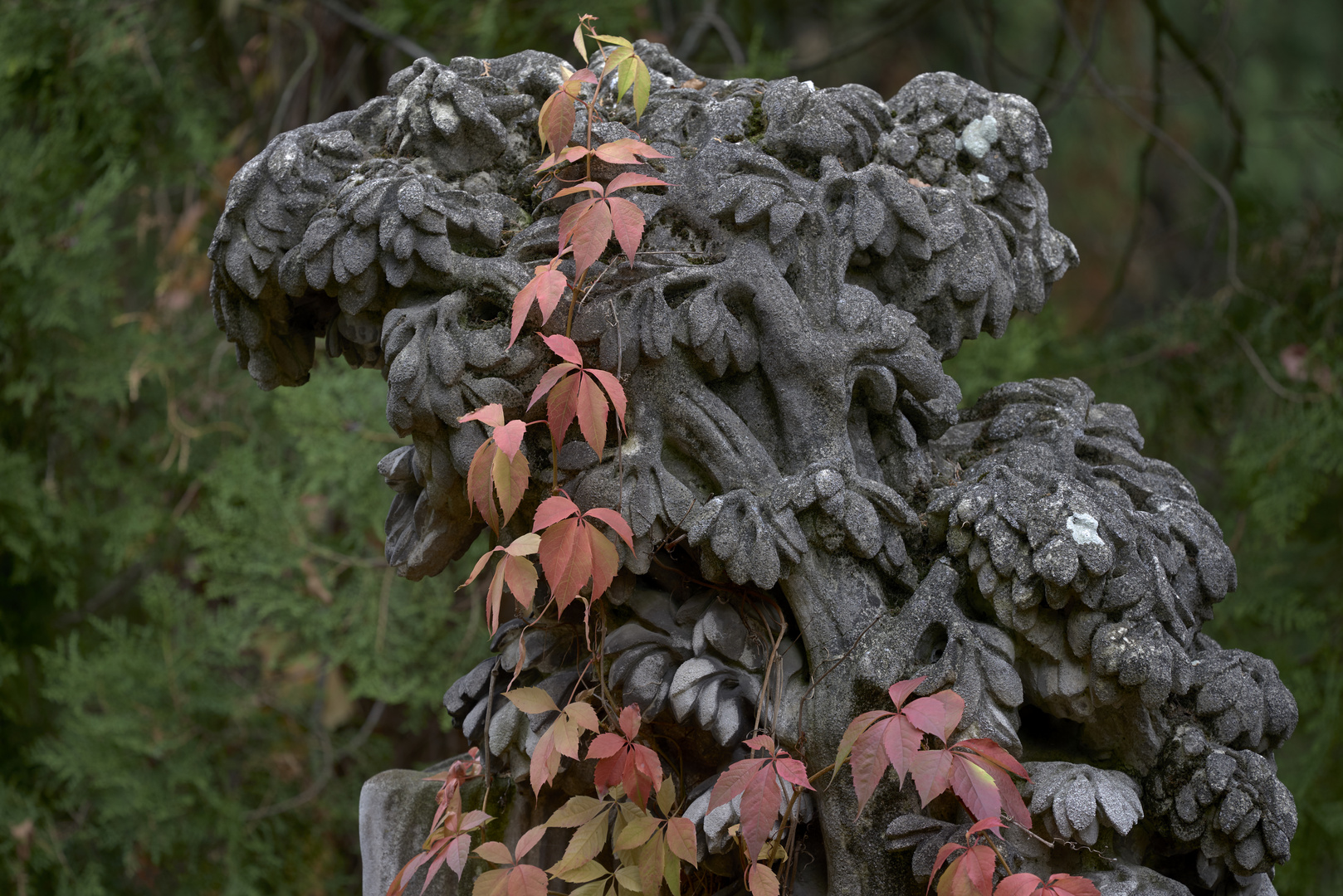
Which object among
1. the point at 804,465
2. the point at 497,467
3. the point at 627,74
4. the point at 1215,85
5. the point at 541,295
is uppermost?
the point at 627,74

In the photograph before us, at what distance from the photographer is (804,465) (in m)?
1.24

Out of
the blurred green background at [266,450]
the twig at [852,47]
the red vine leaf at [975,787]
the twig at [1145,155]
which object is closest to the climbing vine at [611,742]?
the red vine leaf at [975,787]

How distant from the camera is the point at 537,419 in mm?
1221

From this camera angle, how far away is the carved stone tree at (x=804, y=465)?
3.78 feet

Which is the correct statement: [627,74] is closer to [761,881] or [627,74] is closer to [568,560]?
Answer: [568,560]

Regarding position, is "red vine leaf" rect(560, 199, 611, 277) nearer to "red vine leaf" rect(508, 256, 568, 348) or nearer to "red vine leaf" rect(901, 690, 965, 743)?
"red vine leaf" rect(508, 256, 568, 348)

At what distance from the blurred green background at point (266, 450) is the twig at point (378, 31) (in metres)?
0.02

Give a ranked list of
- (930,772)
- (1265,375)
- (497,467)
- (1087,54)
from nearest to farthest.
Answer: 1. (930,772)
2. (497,467)
3. (1265,375)
4. (1087,54)

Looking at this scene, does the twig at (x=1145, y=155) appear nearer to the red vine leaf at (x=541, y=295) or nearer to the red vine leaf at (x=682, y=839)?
the red vine leaf at (x=541, y=295)

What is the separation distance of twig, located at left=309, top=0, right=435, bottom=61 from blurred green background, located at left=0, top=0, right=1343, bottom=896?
0.02 meters

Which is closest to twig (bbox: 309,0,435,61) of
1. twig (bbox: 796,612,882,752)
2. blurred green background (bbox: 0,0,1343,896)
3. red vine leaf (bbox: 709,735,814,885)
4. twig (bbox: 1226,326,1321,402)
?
blurred green background (bbox: 0,0,1343,896)

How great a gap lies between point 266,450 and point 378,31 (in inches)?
40.4

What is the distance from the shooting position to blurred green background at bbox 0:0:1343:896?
270 centimetres

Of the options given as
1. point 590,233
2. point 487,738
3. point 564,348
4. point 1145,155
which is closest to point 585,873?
point 487,738
